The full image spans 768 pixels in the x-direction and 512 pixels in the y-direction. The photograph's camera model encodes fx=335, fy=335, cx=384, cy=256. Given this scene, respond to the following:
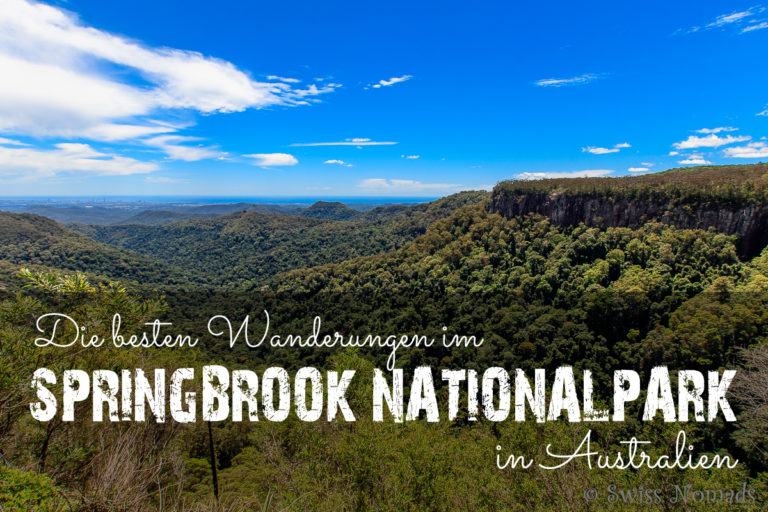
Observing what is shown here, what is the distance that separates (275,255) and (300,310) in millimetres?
103167

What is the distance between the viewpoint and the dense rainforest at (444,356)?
9.26 m

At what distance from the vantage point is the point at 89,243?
513ft

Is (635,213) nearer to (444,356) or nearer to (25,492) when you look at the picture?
(444,356)

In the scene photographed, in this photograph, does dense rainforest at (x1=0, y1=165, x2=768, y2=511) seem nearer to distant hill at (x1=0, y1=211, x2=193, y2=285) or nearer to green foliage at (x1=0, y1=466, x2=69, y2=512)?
green foliage at (x1=0, y1=466, x2=69, y2=512)

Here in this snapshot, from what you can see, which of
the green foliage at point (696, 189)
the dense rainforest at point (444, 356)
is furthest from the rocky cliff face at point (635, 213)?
the dense rainforest at point (444, 356)

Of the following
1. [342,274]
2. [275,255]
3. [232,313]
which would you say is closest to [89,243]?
[275,255]

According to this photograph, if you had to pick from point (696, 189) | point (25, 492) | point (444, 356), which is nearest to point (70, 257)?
point (444, 356)

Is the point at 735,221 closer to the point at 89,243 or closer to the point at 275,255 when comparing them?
the point at 275,255

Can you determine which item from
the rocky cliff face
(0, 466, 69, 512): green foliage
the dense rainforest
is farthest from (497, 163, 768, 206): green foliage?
(0, 466, 69, 512): green foliage

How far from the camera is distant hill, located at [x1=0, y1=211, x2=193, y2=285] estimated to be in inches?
5098

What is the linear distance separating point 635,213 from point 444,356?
5128 centimetres

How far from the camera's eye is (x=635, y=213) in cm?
6631

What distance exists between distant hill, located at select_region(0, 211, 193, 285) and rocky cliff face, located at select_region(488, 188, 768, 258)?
13262cm

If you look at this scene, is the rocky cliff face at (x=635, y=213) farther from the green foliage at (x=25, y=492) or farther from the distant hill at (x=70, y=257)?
the distant hill at (x=70, y=257)
